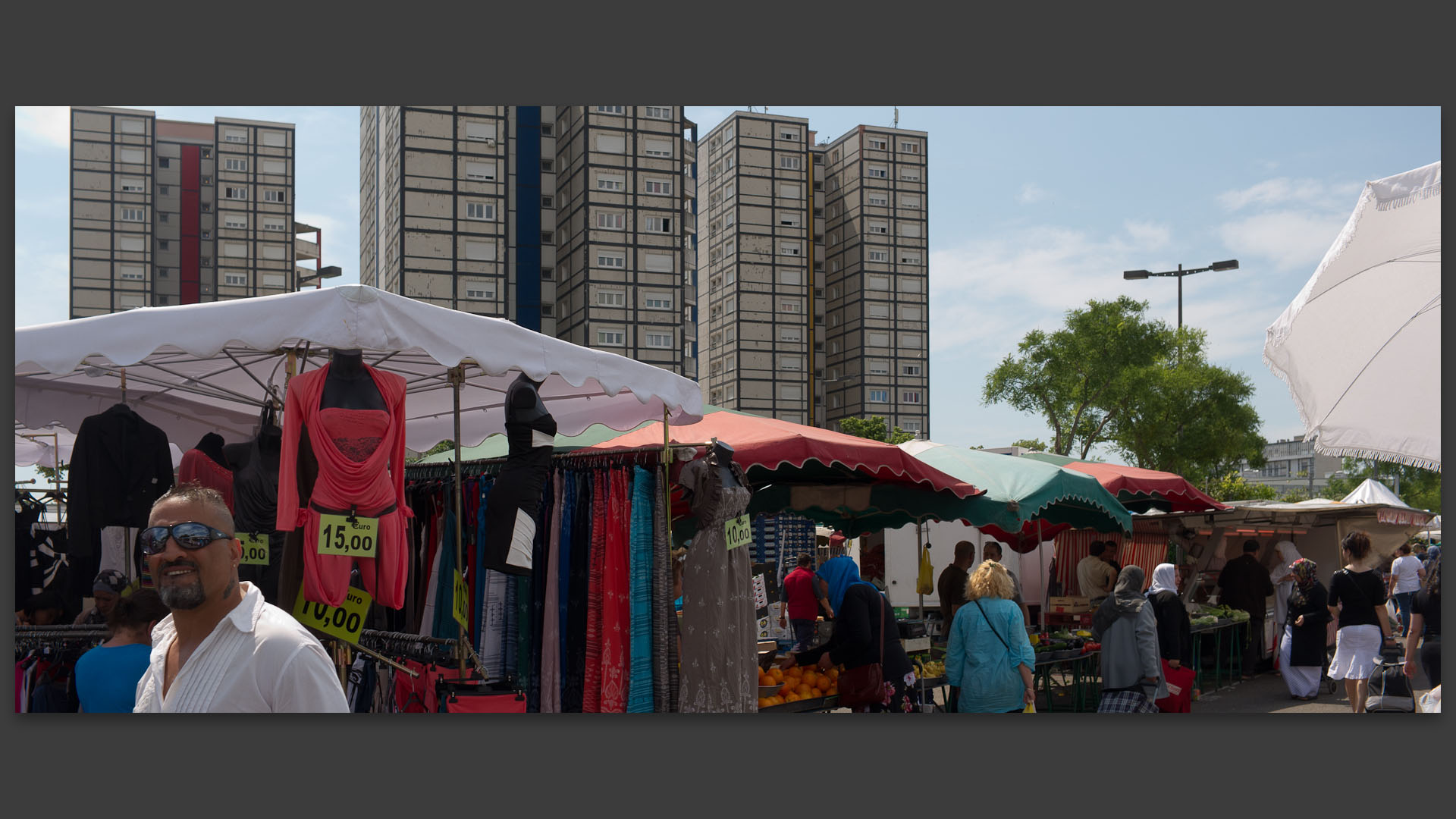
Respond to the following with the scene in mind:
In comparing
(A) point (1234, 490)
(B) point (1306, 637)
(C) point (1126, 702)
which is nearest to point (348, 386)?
(C) point (1126, 702)

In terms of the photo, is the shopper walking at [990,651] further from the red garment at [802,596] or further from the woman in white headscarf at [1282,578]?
the woman in white headscarf at [1282,578]

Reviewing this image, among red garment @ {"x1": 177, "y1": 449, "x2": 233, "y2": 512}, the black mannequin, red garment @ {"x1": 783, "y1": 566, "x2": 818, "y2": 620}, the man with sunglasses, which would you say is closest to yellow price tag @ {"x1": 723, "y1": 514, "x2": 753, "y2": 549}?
the black mannequin

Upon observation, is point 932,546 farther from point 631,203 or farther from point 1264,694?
point 631,203

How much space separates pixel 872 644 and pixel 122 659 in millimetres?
4336

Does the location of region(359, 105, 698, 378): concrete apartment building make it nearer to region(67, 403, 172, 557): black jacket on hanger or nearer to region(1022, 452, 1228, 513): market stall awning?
region(1022, 452, 1228, 513): market stall awning

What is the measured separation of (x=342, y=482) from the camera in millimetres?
4707

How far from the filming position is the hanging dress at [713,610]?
5941mm

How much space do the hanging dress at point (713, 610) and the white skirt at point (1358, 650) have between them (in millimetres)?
5308

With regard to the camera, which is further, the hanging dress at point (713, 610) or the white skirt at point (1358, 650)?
the white skirt at point (1358, 650)

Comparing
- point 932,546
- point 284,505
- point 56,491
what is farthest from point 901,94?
point 932,546

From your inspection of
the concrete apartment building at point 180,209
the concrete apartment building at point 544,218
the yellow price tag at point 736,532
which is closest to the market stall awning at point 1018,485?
the yellow price tag at point 736,532

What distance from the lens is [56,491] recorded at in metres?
7.09

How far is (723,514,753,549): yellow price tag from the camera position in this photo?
6023mm

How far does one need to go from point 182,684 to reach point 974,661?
5.07 m
